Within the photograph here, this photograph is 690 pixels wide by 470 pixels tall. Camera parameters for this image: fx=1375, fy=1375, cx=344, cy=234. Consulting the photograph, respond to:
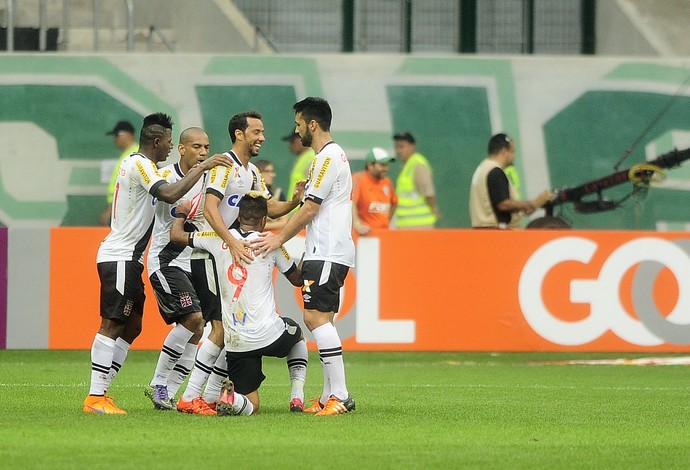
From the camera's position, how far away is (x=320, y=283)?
29.8ft

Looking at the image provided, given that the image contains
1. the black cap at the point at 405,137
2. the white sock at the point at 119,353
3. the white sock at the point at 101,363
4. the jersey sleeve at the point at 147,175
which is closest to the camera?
the jersey sleeve at the point at 147,175

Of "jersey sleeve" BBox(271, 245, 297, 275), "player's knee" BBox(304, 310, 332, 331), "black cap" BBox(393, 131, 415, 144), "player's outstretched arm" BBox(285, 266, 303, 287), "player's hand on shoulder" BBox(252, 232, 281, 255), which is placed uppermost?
"black cap" BBox(393, 131, 415, 144)

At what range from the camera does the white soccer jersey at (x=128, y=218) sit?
29.9 ft

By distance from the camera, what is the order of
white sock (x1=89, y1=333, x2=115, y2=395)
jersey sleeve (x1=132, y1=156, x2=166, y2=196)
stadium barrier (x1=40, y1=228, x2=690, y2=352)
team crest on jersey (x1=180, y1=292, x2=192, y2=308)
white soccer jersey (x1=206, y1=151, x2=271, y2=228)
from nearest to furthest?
jersey sleeve (x1=132, y1=156, x2=166, y2=196) < white sock (x1=89, y1=333, x2=115, y2=395) < white soccer jersey (x1=206, y1=151, x2=271, y2=228) < team crest on jersey (x1=180, y1=292, x2=192, y2=308) < stadium barrier (x1=40, y1=228, x2=690, y2=352)

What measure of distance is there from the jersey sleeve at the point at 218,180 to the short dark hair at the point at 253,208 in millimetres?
177

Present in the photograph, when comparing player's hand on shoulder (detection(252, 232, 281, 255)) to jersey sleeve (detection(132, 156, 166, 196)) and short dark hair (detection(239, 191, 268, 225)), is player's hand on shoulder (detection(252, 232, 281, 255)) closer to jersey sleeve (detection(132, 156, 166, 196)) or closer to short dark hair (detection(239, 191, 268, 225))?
short dark hair (detection(239, 191, 268, 225))

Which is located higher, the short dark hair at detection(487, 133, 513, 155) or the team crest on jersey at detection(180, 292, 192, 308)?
the short dark hair at detection(487, 133, 513, 155)

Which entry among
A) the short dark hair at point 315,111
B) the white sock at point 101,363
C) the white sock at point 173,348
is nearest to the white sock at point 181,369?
the white sock at point 173,348

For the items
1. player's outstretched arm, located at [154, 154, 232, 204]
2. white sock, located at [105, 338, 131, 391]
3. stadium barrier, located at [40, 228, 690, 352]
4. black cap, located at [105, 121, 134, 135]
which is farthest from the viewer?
black cap, located at [105, 121, 134, 135]

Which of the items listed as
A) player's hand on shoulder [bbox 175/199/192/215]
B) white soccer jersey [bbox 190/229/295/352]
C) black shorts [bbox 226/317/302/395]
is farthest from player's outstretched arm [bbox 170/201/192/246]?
black shorts [bbox 226/317/302/395]

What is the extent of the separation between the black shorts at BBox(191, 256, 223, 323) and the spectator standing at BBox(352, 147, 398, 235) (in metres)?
6.42

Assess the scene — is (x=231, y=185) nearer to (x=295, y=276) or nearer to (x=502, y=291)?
(x=295, y=276)

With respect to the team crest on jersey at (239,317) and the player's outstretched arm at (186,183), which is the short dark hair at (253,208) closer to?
the player's outstretched arm at (186,183)

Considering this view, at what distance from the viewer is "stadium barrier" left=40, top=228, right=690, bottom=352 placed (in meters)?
14.3
